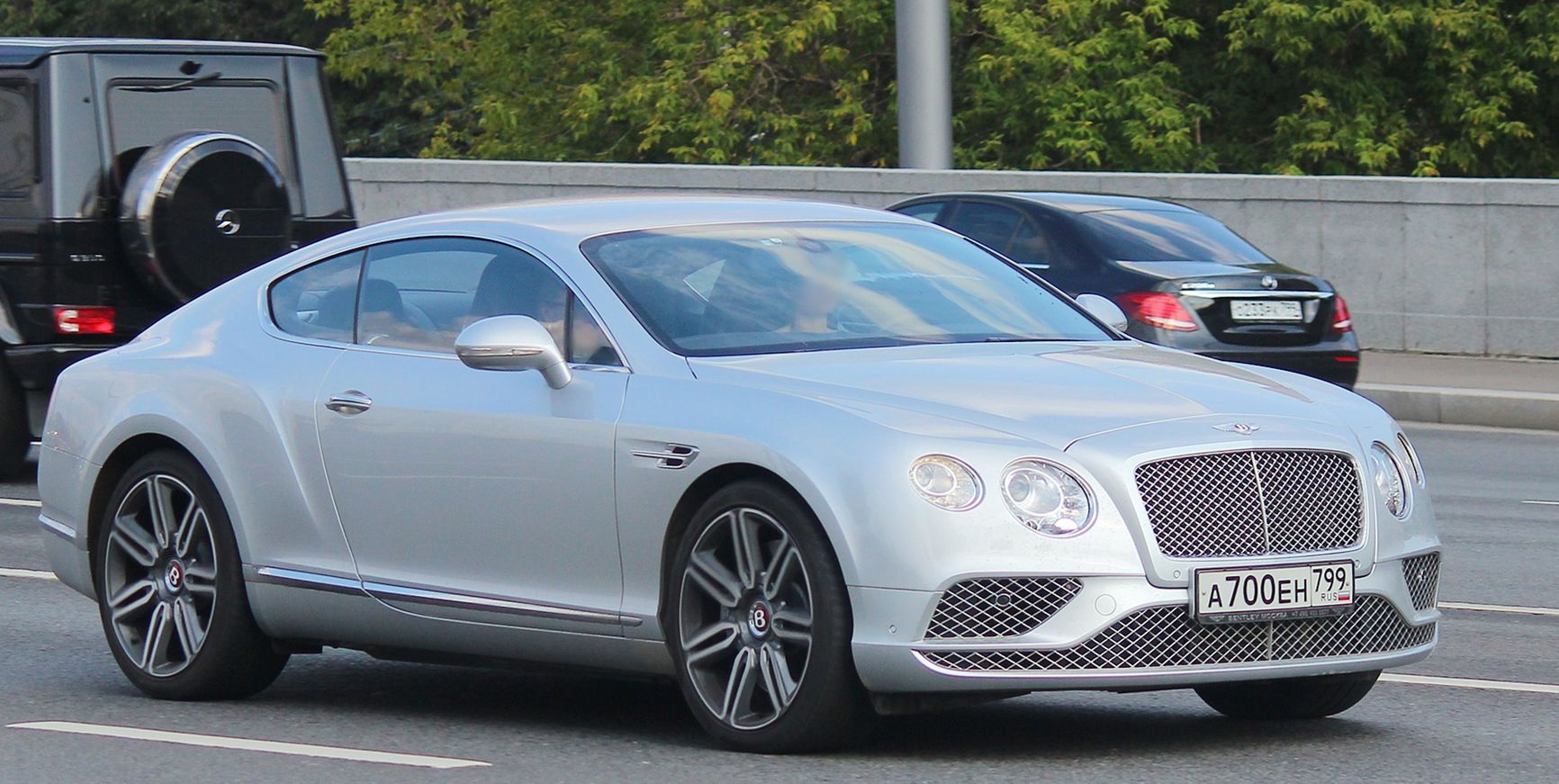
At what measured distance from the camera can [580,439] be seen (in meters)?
6.37

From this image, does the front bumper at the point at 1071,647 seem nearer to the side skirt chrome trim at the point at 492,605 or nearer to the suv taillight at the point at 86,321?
the side skirt chrome trim at the point at 492,605

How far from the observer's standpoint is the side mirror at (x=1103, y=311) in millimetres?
7387

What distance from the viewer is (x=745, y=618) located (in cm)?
605

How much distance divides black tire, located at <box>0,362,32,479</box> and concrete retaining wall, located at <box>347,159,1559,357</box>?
737 centimetres

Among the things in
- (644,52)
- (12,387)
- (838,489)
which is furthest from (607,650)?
(644,52)

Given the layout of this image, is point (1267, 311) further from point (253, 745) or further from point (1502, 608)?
point (253, 745)

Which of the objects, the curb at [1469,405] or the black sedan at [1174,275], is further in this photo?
the curb at [1469,405]

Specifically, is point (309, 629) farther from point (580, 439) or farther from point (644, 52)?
point (644, 52)

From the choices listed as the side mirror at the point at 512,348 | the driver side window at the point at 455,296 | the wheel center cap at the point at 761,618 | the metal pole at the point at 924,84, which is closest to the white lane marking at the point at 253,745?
the wheel center cap at the point at 761,618

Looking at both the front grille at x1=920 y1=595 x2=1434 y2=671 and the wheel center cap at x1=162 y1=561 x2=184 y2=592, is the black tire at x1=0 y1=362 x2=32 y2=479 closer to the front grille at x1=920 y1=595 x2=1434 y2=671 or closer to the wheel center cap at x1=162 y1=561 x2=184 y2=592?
the wheel center cap at x1=162 y1=561 x2=184 y2=592

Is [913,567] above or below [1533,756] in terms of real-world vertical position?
above

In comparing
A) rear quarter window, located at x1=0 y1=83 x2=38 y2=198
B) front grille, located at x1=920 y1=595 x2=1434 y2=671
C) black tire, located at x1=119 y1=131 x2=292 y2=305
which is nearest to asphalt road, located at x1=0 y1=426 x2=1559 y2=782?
front grille, located at x1=920 y1=595 x2=1434 y2=671

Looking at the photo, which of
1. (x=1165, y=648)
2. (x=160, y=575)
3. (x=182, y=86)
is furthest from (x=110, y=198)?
(x=1165, y=648)

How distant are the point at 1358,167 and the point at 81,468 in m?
24.0
